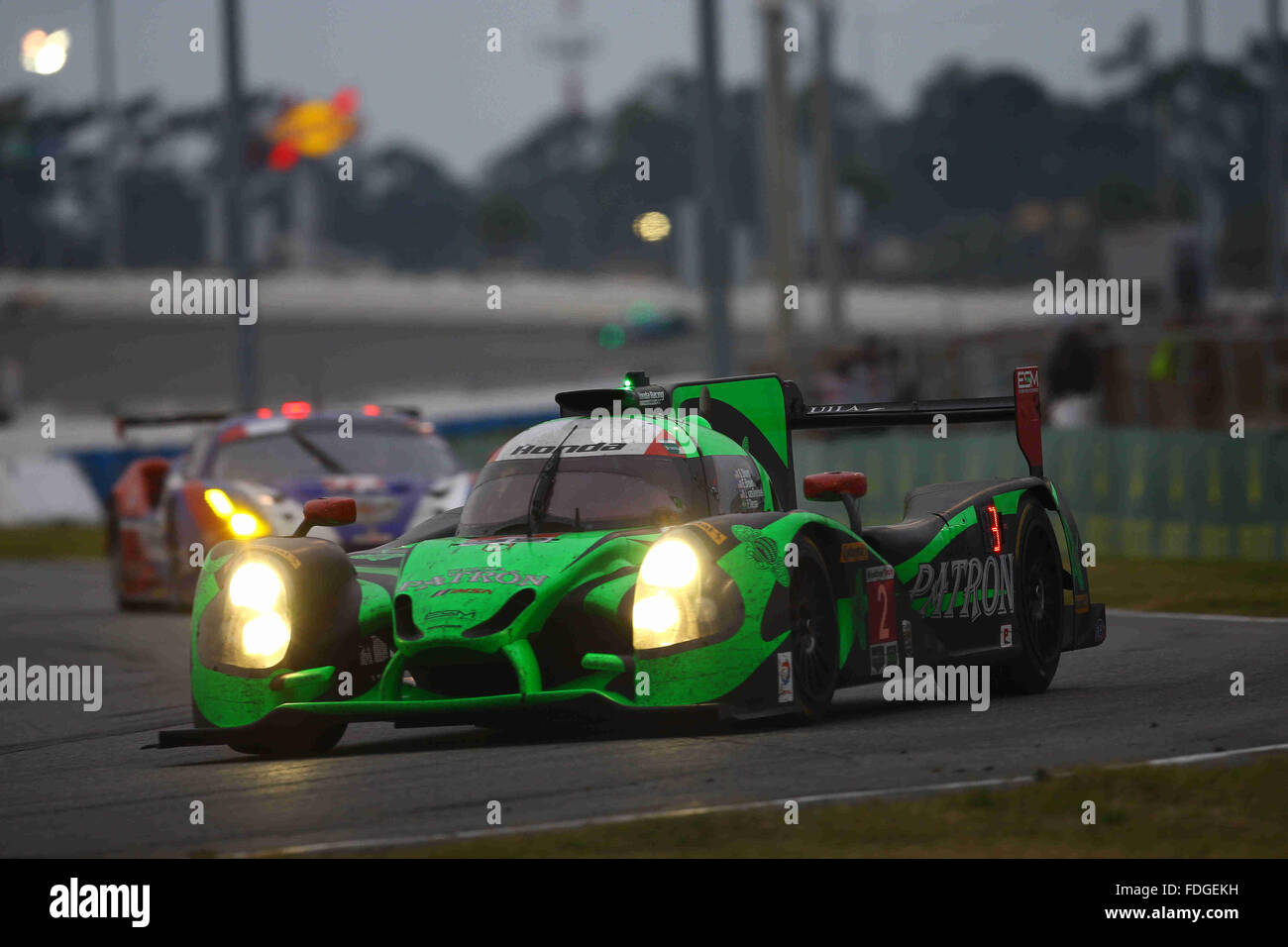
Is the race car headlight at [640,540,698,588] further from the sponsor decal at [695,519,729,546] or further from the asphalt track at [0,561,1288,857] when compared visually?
the asphalt track at [0,561,1288,857]

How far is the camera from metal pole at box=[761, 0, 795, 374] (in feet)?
100

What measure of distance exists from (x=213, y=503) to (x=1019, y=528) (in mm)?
7380

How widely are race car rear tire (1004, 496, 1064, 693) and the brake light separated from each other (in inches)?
5.1

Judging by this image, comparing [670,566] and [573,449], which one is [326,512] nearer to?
[573,449]

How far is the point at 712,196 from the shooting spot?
23.8m

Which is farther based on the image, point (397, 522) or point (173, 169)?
point (173, 169)

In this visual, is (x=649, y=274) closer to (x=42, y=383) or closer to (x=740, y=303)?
(x=740, y=303)

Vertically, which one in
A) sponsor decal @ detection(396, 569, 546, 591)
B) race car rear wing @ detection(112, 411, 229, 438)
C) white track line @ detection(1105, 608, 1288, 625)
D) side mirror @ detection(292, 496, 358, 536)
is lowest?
white track line @ detection(1105, 608, 1288, 625)

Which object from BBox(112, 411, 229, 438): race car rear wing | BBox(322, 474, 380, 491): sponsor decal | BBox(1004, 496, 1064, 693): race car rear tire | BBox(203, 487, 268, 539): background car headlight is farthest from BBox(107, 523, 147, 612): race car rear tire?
BBox(1004, 496, 1064, 693): race car rear tire

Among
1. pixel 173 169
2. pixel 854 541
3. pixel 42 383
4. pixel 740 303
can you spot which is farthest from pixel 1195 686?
pixel 173 169

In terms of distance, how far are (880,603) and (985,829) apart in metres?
2.79

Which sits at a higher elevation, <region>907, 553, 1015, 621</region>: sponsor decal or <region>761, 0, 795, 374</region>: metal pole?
<region>761, 0, 795, 374</region>: metal pole
